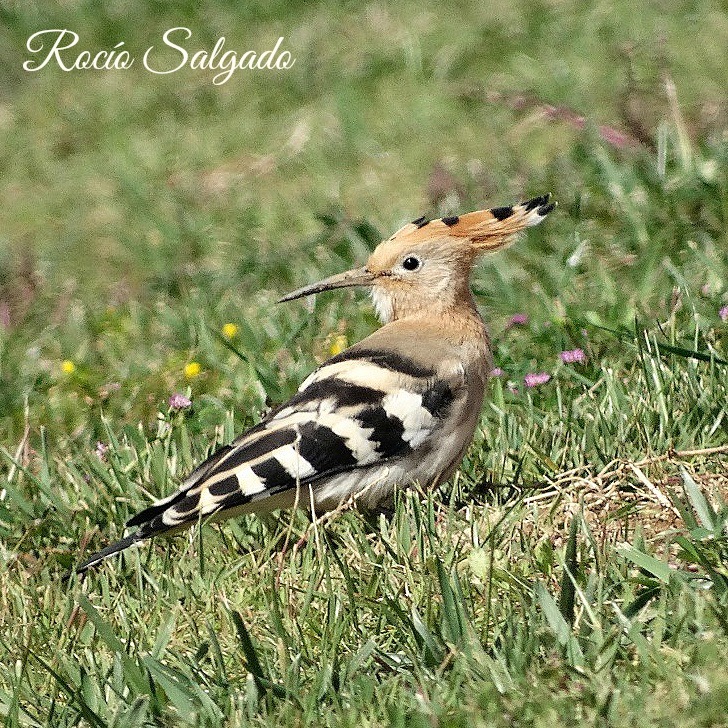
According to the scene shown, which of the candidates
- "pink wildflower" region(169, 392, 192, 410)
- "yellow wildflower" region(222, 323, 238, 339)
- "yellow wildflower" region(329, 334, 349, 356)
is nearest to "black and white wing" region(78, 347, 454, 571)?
"pink wildflower" region(169, 392, 192, 410)

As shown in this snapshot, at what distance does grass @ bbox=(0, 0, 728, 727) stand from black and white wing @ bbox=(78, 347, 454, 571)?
0.12m

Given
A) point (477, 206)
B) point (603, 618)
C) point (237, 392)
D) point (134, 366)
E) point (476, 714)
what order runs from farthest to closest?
point (477, 206), point (134, 366), point (237, 392), point (603, 618), point (476, 714)

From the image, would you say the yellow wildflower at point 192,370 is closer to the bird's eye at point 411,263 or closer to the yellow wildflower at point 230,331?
the yellow wildflower at point 230,331

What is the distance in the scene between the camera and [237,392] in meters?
4.91

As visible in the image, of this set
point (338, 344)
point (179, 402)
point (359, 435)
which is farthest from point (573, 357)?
point (179, 402)

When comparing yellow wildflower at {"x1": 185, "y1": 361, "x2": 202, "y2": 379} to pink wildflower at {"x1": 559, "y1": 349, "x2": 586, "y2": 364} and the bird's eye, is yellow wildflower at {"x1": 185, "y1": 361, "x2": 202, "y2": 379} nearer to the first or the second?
the bird's eye

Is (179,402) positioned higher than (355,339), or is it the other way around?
(179,402)

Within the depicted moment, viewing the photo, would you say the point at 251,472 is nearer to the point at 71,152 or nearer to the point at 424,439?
the point at 424,439

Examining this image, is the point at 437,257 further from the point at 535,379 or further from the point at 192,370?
the point at 192,370

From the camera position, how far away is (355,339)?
5.25 m

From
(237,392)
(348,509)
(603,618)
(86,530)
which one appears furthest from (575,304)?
(603,618)

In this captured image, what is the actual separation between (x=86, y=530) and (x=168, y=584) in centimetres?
64

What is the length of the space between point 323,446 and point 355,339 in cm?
146

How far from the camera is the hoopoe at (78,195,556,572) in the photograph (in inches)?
145
